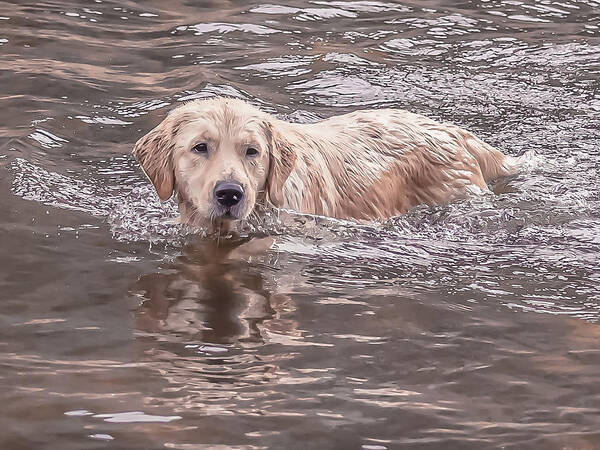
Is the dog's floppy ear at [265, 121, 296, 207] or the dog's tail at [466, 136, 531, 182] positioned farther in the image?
the dog's tail at [466, 136, 531, 182]

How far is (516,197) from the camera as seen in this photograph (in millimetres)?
7082

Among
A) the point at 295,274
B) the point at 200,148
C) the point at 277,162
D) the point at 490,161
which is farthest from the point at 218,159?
the point at 490,161

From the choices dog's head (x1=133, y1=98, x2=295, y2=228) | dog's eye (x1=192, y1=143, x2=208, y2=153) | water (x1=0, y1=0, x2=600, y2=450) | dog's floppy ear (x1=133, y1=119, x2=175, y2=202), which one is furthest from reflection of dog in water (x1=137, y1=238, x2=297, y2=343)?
dog's eye (x1=192, y1=143, x2=208, y2=153)

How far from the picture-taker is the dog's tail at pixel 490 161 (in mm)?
7195

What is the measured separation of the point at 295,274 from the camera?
5.82m

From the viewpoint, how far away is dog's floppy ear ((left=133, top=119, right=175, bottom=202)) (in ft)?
19.7

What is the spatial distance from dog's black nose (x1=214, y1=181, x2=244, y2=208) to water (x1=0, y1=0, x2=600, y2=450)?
15.6 inches

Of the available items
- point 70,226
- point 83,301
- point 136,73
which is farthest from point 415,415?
point 136,73

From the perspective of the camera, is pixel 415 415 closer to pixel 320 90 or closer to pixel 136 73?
pixel 320 90

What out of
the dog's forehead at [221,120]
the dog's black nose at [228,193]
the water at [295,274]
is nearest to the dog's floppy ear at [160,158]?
the dog's forehead at [221,120]

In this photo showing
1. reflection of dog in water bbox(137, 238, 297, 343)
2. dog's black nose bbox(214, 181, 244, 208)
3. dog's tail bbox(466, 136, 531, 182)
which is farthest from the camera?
dog's tail bbox(466, 136, 531, 182)

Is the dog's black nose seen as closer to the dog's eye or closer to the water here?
the dog's eye

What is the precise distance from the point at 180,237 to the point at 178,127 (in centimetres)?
67

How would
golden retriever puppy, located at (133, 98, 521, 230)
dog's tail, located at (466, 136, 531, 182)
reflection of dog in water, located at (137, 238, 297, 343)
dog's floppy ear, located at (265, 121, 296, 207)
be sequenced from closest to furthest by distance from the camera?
reflection of dog in water, located at (137, 238, 297, 343) < golden retriever puppy, located at (133, 98, 521, 230) < dog's floppy ear, located at (265, 121, 296, 207) < dog's tail, located at (466, 136, 531, 182)
